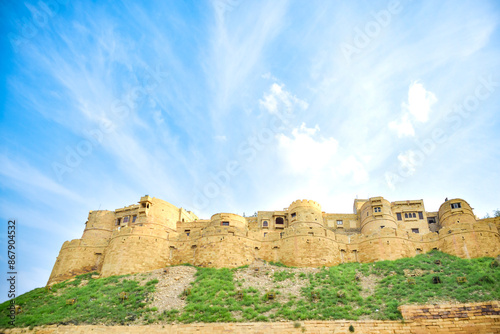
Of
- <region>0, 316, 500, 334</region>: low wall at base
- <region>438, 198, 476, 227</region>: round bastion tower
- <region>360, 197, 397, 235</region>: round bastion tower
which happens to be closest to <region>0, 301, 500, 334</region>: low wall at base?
<region>0, 316, 500, 334</region>: low wall at base

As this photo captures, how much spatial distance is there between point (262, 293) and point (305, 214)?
18.2 m

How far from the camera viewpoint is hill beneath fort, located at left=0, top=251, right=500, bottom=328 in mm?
24891

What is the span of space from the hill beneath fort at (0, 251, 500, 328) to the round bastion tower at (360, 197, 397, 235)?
8.67 meters

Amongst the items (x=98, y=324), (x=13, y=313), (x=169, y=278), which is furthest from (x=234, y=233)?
(x=13, y=313)

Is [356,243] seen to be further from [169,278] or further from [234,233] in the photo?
[169,278]

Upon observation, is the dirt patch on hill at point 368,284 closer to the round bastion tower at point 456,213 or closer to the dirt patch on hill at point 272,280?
the dirt patch on hill at point 272,280

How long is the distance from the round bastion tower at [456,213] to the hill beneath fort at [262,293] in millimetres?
8254

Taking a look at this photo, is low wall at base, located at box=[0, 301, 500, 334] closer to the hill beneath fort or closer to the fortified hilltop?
the hill beneath fort

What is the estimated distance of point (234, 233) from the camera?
1465 inches

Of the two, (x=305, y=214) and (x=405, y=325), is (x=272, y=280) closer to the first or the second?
(x=405, y=325)

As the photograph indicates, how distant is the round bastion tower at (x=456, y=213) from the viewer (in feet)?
133

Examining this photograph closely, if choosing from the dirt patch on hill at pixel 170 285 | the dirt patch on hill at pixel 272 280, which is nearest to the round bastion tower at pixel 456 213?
the dirt patch on hill at pixel 272 280

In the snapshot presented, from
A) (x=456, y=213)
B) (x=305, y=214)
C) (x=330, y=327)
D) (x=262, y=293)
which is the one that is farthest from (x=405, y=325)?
(x=456, y=213)

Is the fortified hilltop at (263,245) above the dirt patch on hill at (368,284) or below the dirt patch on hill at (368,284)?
above
